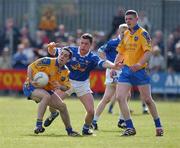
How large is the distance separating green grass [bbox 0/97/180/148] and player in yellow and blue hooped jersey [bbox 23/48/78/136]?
0.36 m

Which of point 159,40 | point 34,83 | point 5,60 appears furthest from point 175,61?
point 34,83

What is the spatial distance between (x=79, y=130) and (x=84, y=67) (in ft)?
4.95

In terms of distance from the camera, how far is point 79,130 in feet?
58.9

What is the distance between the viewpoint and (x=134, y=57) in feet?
54.5

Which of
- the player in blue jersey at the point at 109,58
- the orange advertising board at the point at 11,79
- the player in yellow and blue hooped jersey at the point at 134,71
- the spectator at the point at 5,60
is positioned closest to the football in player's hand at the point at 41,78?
the player in yellow and blue hooped jersey at the point at 134,71

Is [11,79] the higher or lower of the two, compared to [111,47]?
lower

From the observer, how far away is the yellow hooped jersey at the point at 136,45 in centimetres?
1653

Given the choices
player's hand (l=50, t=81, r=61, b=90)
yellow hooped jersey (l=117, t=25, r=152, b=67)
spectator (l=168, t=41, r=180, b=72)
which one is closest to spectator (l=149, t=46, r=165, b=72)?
spectator (l=168, t=41, r=180, b=72)

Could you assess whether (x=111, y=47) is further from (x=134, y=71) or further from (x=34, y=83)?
(x=34, y=83)

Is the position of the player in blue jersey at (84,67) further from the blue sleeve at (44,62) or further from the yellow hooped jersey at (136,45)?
the blue sleeve at (44,62)

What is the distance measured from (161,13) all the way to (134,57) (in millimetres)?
18124

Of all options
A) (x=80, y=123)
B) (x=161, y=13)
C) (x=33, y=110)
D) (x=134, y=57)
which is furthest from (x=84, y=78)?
(x=161, y=13)

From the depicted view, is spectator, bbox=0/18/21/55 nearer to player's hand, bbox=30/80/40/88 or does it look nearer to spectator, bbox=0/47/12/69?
spectator, bbox=0/47/12/69

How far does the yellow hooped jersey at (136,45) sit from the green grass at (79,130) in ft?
4.90
